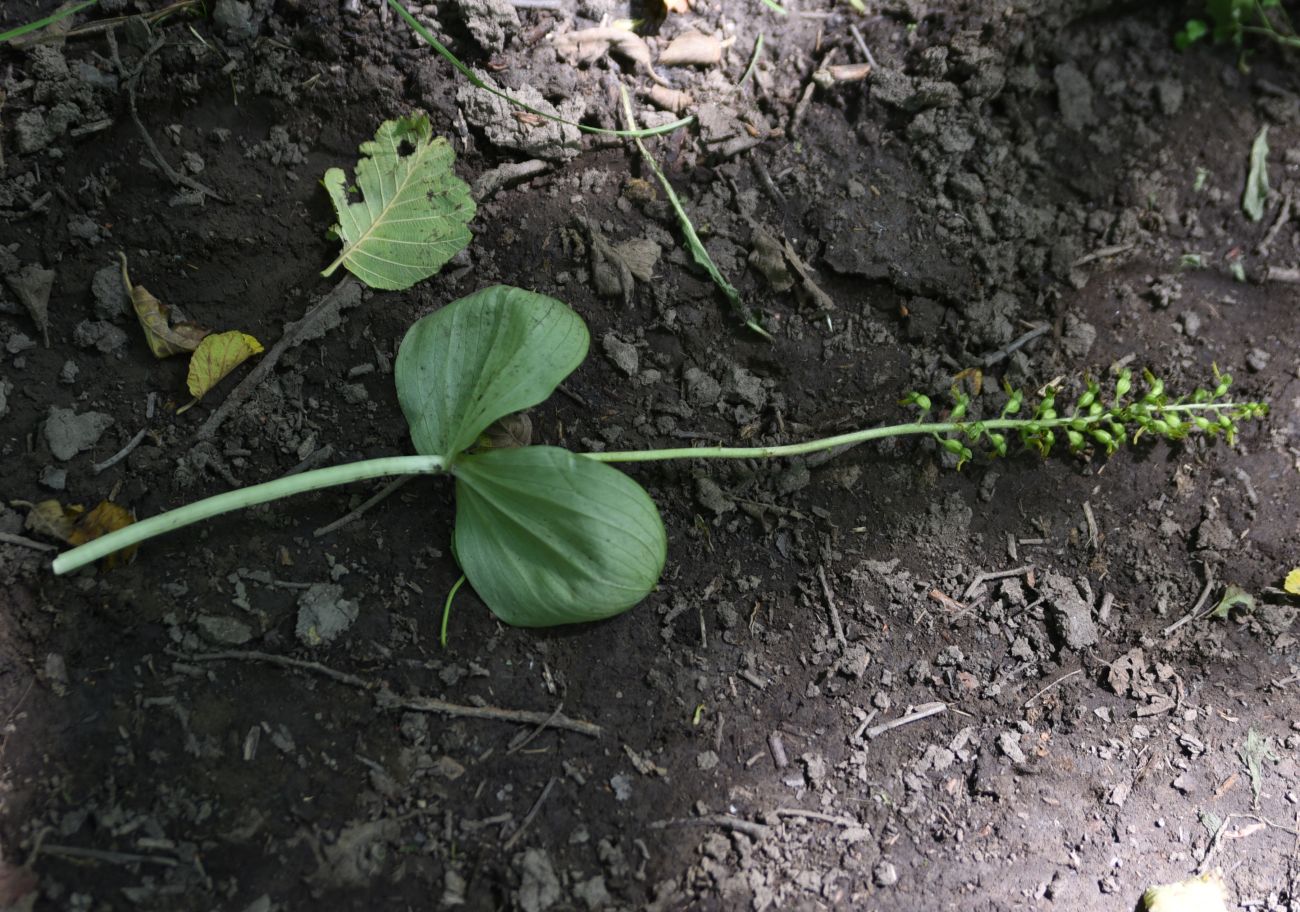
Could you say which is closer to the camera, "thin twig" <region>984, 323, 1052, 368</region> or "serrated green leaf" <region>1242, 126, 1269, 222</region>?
"thin twig" <region>984, 323, 1052, 368</region>

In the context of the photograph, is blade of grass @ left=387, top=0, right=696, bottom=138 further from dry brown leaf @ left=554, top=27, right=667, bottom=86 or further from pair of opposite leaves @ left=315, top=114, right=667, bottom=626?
pair of opposite leaves @ left=315, top=114, right=667, bottom=626

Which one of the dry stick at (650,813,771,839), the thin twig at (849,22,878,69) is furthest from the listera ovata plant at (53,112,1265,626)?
the thin twig at (849,22,878,69)

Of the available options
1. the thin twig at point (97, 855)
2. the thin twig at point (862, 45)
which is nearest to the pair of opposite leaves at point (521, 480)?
the thin twig at point (97, 855)

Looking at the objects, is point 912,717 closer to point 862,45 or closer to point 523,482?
point 523,482

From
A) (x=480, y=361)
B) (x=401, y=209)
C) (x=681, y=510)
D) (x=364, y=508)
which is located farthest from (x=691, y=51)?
(x=364, y=508)

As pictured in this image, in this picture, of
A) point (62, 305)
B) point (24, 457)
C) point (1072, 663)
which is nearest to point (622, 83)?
point (62, 305)

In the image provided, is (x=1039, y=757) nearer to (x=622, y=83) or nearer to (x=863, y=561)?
(x=863, y=561)

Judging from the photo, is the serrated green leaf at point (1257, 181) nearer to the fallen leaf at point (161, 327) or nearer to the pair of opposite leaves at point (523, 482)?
the pair of opposite leaves at point (523, 482)
